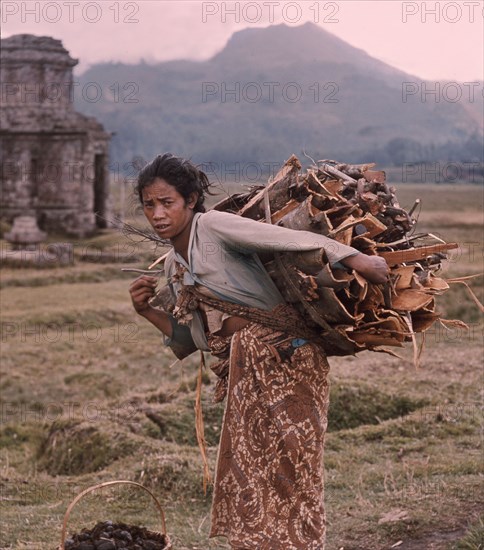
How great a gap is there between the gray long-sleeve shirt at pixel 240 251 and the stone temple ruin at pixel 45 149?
Answer: 28.4 meters

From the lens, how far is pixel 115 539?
15.4 ft

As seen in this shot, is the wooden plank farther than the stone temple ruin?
No

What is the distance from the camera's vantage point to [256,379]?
442cm

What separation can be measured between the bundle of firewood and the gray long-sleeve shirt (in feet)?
0.21

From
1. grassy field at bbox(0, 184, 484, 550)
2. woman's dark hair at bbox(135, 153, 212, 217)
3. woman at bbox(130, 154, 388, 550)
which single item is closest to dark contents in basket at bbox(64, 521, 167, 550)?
woman at bbox(130, 154, 388, 550)

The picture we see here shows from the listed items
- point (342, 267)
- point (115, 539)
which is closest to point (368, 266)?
point (342, 267)

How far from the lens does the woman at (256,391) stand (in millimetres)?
4371

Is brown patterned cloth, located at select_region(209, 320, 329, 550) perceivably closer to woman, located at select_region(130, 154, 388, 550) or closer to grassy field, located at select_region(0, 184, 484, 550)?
woman, located at select_region(130, 154, 388, 550)

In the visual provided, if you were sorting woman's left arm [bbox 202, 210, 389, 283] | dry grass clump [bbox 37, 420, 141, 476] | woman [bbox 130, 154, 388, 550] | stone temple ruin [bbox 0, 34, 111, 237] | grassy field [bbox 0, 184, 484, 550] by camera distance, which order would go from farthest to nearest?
stone temple ruin [bbox 0, 34, 111, 237]
dry grass clump [bbox 37, 420, 141, 476]
grassy field [bbox 0, 184, 484, 550]
woman [bbox 130, 154, 388, 550]
woman's left arm [bbox 202, 210, 389, 283]

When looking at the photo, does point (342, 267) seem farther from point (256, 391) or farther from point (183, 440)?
point (183, 440)

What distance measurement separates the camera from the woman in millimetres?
4371

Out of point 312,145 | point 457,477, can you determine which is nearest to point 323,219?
point 457,477

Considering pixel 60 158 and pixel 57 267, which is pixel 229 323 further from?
pixel 60 158

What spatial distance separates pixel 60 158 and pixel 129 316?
16949 mm
